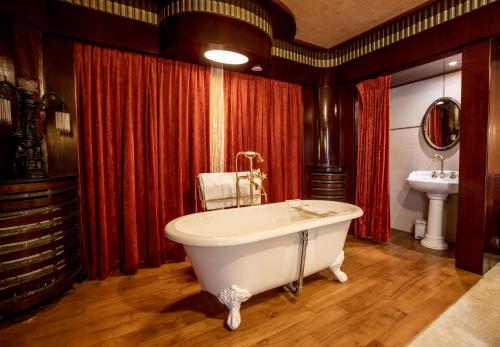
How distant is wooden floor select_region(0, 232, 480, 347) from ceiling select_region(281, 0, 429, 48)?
2.39 metres

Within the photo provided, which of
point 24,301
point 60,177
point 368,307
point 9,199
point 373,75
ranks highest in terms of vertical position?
point 373,75

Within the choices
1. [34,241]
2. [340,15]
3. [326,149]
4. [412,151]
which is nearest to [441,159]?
[412,151]

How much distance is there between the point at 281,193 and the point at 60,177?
2.18 metres

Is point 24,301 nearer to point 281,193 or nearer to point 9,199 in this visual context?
point 9,199

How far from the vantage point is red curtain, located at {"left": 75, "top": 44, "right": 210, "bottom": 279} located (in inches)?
80.0

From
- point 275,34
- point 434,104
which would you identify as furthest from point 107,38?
point 434,104

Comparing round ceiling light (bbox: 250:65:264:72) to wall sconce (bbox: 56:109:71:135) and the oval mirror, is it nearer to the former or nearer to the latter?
wall sconce (bbox: 56:109:71:135)

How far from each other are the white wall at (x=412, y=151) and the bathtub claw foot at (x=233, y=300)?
9.13 feet

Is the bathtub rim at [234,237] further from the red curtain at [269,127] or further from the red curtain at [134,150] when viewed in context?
the red curtain at [269,127]

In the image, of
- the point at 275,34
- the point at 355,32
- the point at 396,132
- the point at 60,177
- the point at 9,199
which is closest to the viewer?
the point at 9,199

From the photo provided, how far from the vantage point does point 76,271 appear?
1.82 meters

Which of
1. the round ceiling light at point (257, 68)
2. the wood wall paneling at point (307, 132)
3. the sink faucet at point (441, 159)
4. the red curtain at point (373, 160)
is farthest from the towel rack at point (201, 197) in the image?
the sink faucet at point (441, 159)

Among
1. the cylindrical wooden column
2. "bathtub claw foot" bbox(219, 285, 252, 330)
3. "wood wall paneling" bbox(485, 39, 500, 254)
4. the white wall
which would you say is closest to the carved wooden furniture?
the cylindrical wooden column

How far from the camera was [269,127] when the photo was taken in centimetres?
297
